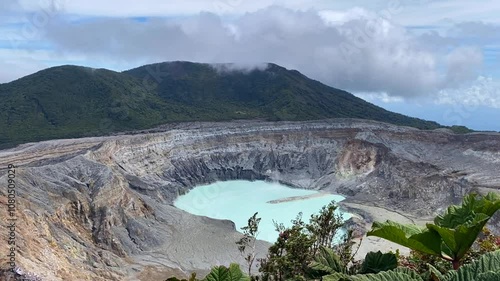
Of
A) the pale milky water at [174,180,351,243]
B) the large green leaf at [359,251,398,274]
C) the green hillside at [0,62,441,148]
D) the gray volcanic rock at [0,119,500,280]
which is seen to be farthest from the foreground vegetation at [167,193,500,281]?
the green hillside at [0,62,441,148]

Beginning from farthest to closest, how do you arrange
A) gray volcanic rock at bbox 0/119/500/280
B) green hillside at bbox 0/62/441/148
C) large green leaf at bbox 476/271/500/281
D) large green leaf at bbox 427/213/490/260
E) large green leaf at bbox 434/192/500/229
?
green hillside at bbox 0/62/441/148
gray volcanic rock at bbox 0/119/500/280
large green leaf at bbox 434/192/500/229
large green leaf at bbox 427/213/490/260
large green leaf at bbox 476/271/500/281

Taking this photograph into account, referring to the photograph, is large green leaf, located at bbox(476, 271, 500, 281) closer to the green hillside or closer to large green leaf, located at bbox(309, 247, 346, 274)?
large green leaf, located at bbox(309, 247, 346, 274)

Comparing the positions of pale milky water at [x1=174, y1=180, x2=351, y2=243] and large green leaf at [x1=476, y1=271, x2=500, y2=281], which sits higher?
large green leaf at [x1=476, y1=271, x2=500, y2=281]

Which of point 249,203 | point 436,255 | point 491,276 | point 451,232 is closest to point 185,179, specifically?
point 249,203

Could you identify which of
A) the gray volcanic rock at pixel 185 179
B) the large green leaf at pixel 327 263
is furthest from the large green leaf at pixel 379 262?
the gray volcanic rock at pixel 185 179

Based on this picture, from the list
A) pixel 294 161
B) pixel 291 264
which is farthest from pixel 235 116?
pixel 291 264

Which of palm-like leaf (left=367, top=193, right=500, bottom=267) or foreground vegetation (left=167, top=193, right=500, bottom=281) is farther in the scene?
palm-like leaf (left=367, top=193, right=500, bottom=267)

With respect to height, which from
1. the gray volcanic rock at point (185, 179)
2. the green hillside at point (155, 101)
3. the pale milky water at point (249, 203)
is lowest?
the pale milky water at point (249, 203)

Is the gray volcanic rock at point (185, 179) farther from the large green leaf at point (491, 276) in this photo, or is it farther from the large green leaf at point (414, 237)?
the large green leaf at point (491, 276)
